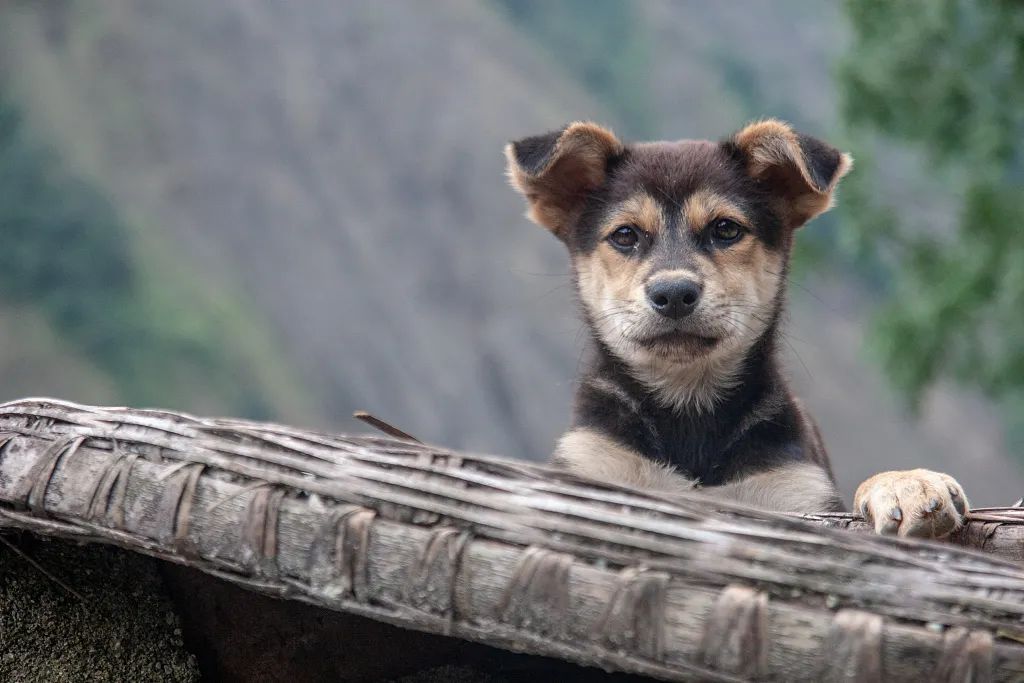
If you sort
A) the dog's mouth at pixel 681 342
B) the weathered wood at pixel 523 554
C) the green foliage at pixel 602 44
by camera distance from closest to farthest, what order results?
the weathered wood at pixel 523 554, the dog's mouth at pixel 681 342, the green foliage at pixel 602 44

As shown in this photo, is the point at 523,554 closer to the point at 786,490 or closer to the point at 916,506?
the point at 916,506

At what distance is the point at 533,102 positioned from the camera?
21.7m

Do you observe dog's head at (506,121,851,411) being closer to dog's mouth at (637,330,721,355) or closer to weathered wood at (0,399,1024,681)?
dog's mouth at (637,330,721,355)

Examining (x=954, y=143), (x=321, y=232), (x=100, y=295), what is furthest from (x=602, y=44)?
(x=954, y=143)

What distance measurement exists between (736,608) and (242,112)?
19829 mm

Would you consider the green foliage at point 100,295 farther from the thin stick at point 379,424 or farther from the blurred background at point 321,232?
the thin stick at point 379,424

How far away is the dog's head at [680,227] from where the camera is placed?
4.27 metres

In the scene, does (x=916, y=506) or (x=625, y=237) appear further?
(x=625, y=237)

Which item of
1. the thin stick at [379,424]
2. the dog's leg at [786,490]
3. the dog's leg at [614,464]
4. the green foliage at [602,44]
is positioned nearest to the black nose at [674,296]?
the dog's leg at [614,464]

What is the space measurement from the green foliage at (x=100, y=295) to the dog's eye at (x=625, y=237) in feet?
47.9

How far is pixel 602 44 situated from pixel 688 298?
20.8 meters

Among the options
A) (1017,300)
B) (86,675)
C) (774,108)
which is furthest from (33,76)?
A: (86,675)

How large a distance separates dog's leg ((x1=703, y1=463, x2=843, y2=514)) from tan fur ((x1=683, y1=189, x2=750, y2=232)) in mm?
987

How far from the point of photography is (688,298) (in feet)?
13.6
